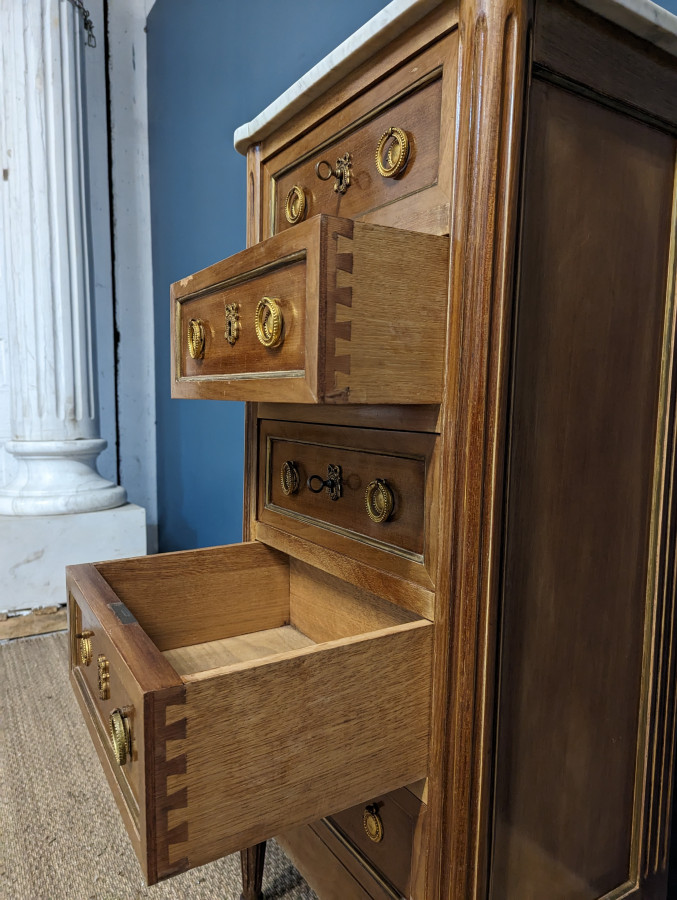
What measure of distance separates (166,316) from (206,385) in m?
1.85

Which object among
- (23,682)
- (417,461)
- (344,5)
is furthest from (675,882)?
(344,5)

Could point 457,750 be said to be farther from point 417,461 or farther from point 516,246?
point 516,246

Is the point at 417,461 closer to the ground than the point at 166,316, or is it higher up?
closer to the ground

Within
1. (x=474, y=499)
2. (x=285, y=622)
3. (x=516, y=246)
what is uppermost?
(x=516, y=246)

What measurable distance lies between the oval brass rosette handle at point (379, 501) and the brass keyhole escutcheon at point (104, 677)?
0.32 m

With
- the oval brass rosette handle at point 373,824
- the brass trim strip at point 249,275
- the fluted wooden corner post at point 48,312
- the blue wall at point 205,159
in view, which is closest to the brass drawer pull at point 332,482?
the brass trim strip at point 249,275

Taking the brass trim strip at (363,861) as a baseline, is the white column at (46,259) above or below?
above

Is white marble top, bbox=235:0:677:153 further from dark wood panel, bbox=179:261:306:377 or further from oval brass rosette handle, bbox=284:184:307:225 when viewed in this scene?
dark wood panel, bbox=179:261:306:377

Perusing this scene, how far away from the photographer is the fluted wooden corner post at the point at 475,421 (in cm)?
57

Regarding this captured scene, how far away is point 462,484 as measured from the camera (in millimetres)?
610

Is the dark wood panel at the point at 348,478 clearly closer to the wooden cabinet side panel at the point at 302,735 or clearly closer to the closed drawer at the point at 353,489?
the closed drawer at the point at 353,489

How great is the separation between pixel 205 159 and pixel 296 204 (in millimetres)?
1433

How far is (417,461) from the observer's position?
674 millimetres

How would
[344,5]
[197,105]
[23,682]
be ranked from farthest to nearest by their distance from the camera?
[197,105] → [23,682] → [344,5]
